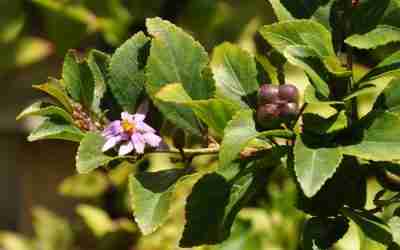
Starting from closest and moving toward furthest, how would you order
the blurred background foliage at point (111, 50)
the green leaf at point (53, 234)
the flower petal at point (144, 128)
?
the flower petal at point (144, 128) → the blurred background foliage at point (111, 50) → the green leaf at point (53, 234)

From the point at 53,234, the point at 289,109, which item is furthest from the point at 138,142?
the point at 53,234

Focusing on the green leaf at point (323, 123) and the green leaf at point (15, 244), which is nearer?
the green leaf at point (323, 123)

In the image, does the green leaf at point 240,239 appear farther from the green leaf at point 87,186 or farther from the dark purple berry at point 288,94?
the green leaf at point 87,186

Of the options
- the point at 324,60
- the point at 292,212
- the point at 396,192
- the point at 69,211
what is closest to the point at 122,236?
the point at 292,212

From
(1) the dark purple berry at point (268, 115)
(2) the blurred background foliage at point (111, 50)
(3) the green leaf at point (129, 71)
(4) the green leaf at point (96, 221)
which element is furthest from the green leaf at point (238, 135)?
(4) the green leaf at point (96, 221)

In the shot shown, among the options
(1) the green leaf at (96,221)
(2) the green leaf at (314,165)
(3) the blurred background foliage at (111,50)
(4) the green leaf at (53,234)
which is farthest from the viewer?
(4) the green leaf at (53,234)

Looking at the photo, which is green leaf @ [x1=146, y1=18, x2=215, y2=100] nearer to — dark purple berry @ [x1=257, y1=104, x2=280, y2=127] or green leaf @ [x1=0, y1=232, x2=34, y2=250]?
dark purple berry @ [x1=257, y1=104, x2=280, y2=127]

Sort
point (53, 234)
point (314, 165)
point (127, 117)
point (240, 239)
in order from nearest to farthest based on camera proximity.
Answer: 1. point (314, 165)
2. point (127, 117)
3. point (240, 239)
4. point (53, 234)

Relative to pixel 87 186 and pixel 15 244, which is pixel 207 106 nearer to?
pixel 87 186
